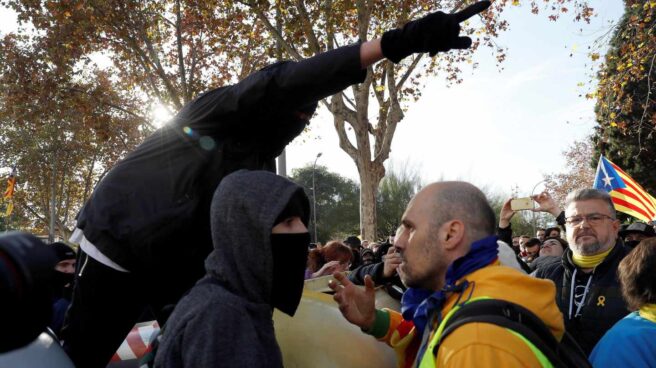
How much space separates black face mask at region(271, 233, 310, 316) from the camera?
5.83 feet

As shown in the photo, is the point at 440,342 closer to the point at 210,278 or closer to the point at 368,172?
the point at 210,278

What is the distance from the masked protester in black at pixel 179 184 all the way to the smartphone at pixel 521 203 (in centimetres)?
299

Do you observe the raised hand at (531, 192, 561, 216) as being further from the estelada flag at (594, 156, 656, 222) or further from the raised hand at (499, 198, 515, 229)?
the estelada flag at (594, 156, 656, 222)

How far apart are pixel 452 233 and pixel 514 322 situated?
0.55 meters

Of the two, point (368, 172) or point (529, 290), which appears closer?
point (529, 290)

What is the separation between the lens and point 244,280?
64.3 inches

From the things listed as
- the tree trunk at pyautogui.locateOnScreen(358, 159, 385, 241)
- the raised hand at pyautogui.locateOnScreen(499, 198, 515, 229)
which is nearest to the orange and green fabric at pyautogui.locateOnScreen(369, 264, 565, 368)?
the raised hand at pyautogui.locateOnScreen(499, 198, 515, 229)

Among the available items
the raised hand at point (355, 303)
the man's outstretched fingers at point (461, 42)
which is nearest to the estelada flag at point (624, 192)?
the raised hand at point (355, 303)

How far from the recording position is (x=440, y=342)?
5.00ft

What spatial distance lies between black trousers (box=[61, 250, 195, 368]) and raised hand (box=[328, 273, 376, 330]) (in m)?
0.59

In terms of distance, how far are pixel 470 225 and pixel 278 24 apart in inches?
461

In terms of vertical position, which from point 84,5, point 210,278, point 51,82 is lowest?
point 210,278

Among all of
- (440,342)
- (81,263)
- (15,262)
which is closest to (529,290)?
(440,342)

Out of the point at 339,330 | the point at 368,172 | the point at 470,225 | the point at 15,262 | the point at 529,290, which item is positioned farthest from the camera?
the point at 368,172
